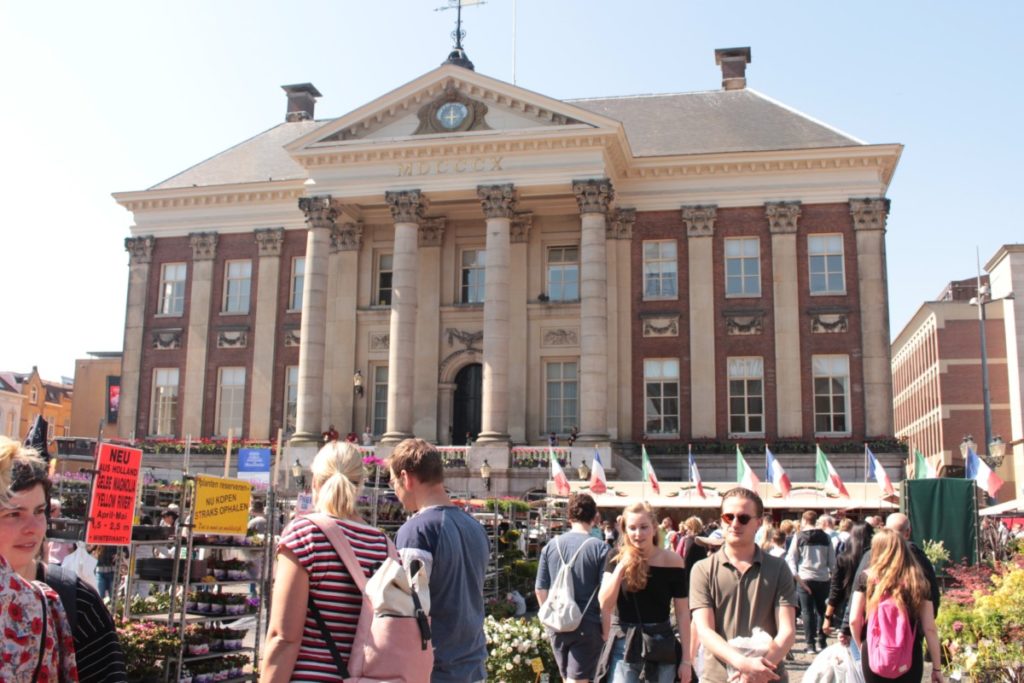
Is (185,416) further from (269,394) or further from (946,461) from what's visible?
(946,461)

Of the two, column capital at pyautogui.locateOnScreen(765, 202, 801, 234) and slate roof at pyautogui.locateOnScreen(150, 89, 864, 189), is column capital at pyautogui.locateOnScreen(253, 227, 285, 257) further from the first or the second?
column capital at pyautogui.locateOnScreen(765, 202, 801, 234)

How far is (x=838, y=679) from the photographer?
676cm

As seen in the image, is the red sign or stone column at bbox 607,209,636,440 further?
stone column at bbox 607,209,636,440

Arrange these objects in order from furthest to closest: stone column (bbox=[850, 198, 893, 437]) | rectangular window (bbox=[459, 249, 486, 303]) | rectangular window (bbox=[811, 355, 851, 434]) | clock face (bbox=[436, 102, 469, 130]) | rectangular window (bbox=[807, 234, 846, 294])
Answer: rectangular window (bbox=[459, 249, 486, 303])
rectangular window (bbox=[807, 234, 846, 294])
rectangular window (bbox=[811, 355, 851, 434])
clock face (bbox=[436, 102, 469, 130])
stone column (bbox=[850, 198, 893, 437])

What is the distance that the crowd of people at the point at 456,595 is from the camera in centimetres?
389

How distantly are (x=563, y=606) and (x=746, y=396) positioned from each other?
2898cm

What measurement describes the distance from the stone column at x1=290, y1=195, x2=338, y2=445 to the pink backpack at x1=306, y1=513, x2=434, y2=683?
30376 mm

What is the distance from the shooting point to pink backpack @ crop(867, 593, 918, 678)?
6969 mm

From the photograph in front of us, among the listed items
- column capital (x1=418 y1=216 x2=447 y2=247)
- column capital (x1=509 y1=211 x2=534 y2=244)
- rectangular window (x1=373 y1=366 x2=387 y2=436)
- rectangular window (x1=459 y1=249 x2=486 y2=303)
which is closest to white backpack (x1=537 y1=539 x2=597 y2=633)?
column capital (x1=509 y1=211 x2=534 y2=244)

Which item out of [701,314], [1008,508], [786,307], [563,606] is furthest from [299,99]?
[563,606]

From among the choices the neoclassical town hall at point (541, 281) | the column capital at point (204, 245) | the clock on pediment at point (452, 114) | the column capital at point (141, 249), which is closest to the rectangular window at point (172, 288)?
the column capital at point (141, 249)

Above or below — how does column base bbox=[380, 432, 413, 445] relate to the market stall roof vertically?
above

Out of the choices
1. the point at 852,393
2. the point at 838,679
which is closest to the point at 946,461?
the point at 852,393

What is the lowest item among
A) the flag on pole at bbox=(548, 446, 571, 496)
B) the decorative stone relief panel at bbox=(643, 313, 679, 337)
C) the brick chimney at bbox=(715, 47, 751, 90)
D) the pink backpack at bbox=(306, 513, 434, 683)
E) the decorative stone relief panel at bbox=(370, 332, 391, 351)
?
the pink backpack at bbox=(306, 513, 434, 683)
